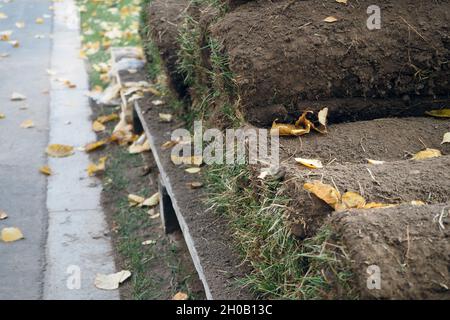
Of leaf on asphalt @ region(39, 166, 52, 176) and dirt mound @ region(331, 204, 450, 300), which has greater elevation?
dirt mound @ region(331, 204, 450, 300)

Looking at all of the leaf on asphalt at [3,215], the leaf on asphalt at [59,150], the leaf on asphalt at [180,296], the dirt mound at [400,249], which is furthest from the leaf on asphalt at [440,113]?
the leaf on asphalt at [59,150]

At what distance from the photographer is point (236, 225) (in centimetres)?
295

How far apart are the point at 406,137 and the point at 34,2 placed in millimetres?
7946

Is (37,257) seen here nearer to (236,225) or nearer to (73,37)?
(236,225)

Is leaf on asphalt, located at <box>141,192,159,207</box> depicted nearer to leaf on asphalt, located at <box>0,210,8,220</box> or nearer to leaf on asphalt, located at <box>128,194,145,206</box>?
leaf on asphalt, located at <box>128,194,145,206</box>

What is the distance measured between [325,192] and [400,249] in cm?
41

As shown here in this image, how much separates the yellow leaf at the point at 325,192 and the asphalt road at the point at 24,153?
6.14 ft

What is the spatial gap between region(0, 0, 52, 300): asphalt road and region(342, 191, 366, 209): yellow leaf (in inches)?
77.2

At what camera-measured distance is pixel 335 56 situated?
10.1ft

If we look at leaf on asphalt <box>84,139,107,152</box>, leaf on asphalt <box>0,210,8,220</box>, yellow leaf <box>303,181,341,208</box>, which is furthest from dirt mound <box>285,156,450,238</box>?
leaf on asphalt <box>84,139,107,152</box>

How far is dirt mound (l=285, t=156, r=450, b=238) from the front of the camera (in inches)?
92.1

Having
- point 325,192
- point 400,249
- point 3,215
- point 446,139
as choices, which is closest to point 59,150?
point 3,215

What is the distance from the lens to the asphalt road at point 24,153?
378cm

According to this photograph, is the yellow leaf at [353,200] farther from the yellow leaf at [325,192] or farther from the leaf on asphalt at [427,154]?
the leaf on asphalt at [427,154]
